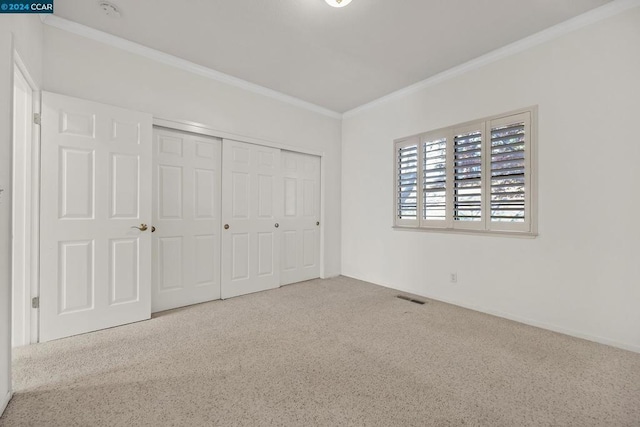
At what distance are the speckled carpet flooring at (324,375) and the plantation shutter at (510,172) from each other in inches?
41.7

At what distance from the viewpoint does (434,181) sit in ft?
11.9

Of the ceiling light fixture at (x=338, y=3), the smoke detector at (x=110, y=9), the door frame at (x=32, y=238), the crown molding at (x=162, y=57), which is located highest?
the smoke detector at (x=110, y=9)

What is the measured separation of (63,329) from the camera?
2.45 m

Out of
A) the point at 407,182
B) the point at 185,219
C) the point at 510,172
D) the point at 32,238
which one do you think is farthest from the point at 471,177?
the point at 32,238

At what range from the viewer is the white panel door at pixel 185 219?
3.14 metres

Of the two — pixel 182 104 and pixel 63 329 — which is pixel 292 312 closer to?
pixel 63 329

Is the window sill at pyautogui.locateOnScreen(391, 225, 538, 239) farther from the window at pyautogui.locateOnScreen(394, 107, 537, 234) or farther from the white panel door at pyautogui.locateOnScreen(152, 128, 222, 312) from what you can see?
the white panel door at pyautogui.locateOnScreen(152, 128, 222, 312)

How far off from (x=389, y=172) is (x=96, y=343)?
3.77 m

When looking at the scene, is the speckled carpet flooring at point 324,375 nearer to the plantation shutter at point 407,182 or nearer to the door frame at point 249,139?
the plantation shutter at point 407,182

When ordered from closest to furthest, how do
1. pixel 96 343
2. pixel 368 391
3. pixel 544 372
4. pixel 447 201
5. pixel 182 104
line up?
pixel 368 391, pixel 544 372, pixel 96 343, pixel 182 104, pixel 447 201

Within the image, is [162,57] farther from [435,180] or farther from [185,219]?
[435,180]

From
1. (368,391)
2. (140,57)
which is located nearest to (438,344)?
(368,391)

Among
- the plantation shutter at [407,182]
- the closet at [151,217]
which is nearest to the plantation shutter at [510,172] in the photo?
the plantation shutter at [407,182]

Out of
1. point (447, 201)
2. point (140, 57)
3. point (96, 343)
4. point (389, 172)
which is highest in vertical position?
point (140, 57)
